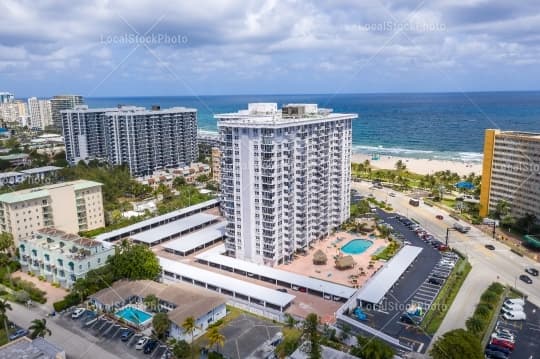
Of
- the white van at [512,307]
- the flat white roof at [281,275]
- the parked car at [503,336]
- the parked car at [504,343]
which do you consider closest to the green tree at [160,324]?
the flat white roof at [281,275]

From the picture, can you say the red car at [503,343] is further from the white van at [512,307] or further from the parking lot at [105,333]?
the parking lot at [105,333]

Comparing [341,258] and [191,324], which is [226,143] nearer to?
A: [341,258]

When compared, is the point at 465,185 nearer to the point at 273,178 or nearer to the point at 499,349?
the point at 273,178

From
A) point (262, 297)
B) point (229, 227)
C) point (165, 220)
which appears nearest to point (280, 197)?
point (229, 227)

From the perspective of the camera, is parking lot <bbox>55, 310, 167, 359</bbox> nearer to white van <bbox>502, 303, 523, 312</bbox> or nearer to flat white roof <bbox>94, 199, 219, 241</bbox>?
flat white roof <bbox>94, 199, 219, 241</bbox>

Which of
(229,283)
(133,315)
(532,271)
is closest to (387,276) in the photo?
(229,283)
